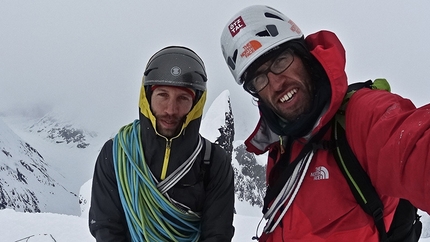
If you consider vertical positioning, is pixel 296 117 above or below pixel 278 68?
below

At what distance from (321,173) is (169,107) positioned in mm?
1347

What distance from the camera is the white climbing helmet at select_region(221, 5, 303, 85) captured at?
2471mm

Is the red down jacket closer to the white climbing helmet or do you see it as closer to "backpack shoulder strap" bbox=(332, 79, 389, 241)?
"backpack shoulder strap" bbox=(332, 79, 389, 241)

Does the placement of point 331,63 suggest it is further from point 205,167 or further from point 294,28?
point 205,167

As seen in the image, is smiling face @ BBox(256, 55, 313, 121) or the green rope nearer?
smiling face @ BBox(256, 55, 313, 121)

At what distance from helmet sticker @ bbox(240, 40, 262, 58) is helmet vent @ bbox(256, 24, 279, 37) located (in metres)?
0.09

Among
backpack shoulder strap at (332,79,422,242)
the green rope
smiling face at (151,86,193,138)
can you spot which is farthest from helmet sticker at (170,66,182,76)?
backpack shoulder strap at (332,79,422,242)

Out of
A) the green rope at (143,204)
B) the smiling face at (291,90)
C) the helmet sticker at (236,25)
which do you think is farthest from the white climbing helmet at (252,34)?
the green rope at (143,204)

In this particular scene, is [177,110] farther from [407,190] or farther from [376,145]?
[407,190]

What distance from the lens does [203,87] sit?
3.12 meters

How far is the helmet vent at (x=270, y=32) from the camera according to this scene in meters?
2.51

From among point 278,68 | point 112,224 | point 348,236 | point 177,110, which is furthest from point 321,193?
point 112,224

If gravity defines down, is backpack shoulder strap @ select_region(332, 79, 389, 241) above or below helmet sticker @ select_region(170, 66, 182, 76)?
below

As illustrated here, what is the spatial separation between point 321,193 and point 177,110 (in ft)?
4.46
